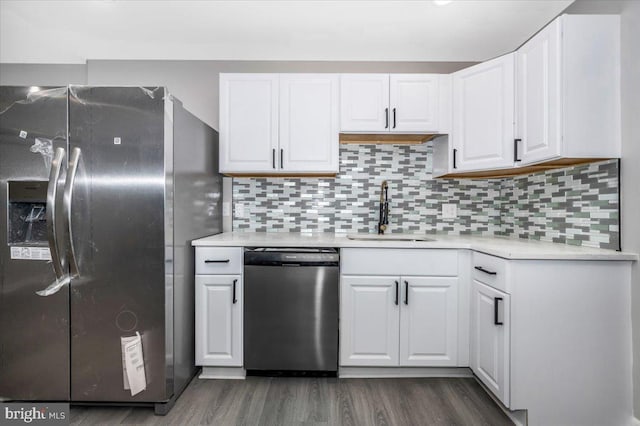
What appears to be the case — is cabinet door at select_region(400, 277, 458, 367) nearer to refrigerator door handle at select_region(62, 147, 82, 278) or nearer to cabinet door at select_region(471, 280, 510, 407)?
cabinet door at select_region(471, 280, 510, 407)

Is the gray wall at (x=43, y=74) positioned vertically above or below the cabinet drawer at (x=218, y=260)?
above

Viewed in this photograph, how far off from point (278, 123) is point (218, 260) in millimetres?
1088

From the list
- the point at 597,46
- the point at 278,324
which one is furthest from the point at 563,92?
the point at 278,324

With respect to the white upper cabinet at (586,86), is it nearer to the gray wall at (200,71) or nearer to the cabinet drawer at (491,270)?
the cabinet drawer at (491,270)

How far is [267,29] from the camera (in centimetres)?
236

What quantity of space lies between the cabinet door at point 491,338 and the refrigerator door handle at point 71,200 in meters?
2.24

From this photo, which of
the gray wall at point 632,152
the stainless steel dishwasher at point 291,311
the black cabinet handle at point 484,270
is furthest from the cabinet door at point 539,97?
the stainless steel dishwasher at point 291,311

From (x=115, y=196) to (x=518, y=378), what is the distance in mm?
2286

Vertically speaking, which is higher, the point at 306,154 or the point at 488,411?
the point at 306,154

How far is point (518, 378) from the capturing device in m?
1.64

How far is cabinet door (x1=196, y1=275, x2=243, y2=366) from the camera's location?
2.09 metres

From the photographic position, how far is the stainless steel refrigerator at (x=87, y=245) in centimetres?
171

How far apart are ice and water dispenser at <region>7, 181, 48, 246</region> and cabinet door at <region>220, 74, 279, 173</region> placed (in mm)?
1071

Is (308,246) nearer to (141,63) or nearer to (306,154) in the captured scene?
(306,154)
